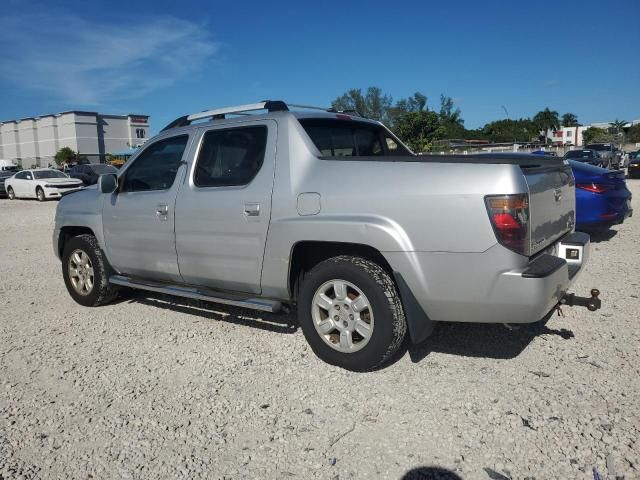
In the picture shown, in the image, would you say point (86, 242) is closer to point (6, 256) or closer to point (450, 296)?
point (450, 296)

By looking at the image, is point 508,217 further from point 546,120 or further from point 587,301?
point 546,120

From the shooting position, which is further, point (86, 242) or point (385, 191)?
point (86, 242)

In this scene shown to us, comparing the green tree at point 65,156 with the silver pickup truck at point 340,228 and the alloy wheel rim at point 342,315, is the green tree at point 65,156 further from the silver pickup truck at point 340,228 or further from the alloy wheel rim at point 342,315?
the alloy wheel rim at point 342,315

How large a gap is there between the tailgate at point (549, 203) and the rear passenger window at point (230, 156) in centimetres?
197

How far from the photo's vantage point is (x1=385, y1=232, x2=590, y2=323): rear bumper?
3.07 meters

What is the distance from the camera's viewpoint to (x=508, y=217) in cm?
304

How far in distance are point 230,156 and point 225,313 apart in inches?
65.6

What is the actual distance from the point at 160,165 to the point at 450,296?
118 inches

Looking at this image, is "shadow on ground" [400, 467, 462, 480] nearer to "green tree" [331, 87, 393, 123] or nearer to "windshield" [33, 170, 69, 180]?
"windshield" [33, 170, 69, 180]

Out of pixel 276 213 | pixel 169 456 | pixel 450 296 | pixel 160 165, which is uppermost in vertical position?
pixel 160 165

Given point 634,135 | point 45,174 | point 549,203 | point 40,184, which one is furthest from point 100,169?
point 634,135

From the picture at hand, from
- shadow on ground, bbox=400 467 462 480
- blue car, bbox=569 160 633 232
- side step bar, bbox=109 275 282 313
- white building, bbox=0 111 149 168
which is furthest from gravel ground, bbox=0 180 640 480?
white building, bbox=0 111 149 168

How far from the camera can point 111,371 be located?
3922mm

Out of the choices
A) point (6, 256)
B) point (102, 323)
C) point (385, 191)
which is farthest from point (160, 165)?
point (6, 256)
